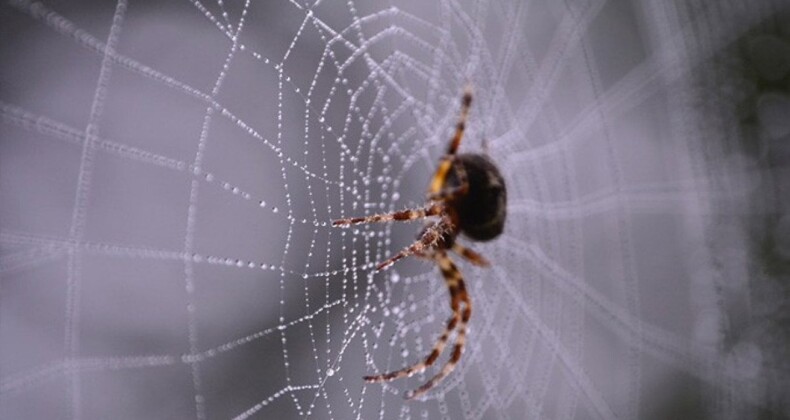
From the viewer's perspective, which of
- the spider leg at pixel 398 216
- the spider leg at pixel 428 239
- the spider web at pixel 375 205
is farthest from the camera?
the spider web at pixel 375 205

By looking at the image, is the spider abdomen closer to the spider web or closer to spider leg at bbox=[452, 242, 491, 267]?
spider leg at bbox=[452, 242, 491, 267]

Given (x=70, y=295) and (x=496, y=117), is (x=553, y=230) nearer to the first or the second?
(x=496, y=117)

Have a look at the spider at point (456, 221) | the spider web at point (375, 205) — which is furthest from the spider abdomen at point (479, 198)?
the spider web at point (375, 205)

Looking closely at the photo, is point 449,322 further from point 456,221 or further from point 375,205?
point 375,205

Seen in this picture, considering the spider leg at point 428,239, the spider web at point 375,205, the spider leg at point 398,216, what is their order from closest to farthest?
the spider leg at point 398,216 → the spider leg at point 428,239 → the spider web at point 375,205

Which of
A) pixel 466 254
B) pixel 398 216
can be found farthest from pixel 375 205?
pixel 398 216

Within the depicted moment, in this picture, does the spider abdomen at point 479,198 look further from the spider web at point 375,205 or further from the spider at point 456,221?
the spider web at point 375,205
